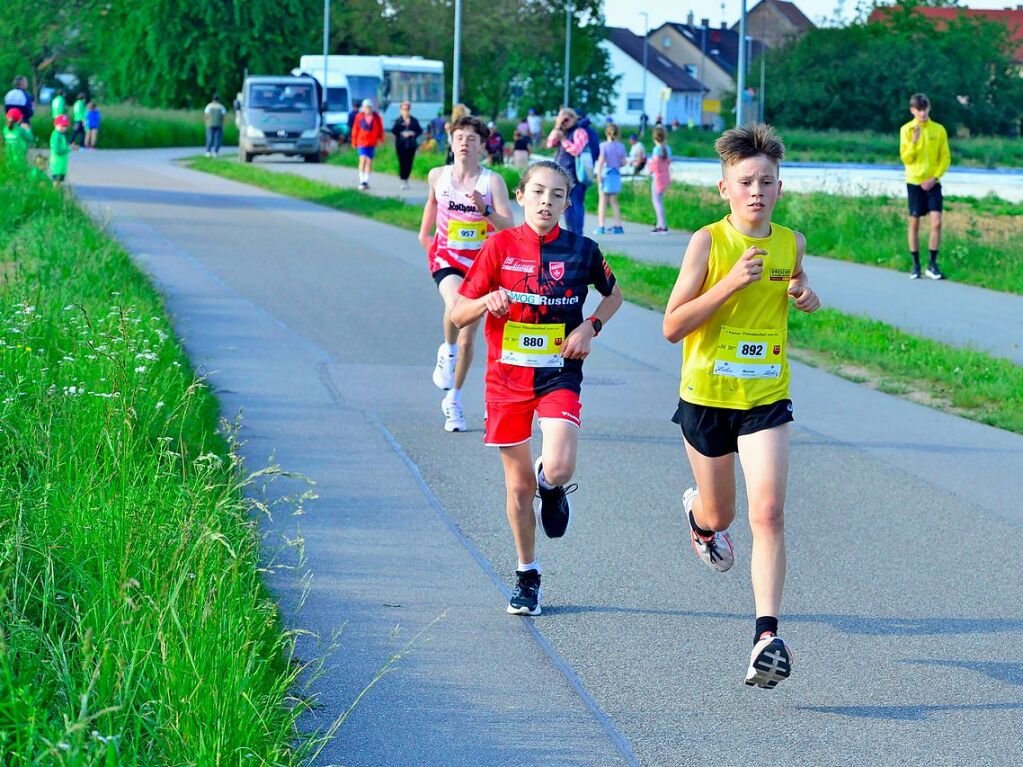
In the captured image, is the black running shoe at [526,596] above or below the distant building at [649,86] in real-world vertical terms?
below

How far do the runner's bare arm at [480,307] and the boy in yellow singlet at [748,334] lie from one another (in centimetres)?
67

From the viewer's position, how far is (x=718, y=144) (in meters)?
5.50

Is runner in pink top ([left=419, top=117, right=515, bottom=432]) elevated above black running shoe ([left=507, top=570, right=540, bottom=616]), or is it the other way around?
runner in pink top ([left=419, top=117, right=515, bottom=432])

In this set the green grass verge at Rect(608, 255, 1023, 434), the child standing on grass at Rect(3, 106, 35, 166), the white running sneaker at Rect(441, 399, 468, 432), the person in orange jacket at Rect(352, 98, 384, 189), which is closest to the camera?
the white running sneaker at Rect(441, 399, 468, 432)

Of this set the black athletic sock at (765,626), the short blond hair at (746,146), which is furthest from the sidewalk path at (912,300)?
the black athletic sock at (765,626)

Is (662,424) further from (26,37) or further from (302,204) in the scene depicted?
(26,37)

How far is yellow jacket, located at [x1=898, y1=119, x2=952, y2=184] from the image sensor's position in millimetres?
18172

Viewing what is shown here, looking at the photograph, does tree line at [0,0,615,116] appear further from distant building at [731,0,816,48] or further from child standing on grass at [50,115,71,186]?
distant building at [731,0,816,48]

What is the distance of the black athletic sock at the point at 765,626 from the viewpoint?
16.9 feet

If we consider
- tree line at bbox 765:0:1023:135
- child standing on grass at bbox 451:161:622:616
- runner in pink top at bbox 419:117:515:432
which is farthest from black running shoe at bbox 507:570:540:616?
tree line at bbox 765:0:1023:135

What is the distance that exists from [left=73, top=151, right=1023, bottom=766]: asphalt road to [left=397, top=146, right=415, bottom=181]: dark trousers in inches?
877

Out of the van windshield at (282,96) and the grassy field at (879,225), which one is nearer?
the grassy field at (879,225)

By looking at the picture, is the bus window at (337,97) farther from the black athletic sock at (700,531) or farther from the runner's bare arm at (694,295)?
the runner's bare arm at (694,295)

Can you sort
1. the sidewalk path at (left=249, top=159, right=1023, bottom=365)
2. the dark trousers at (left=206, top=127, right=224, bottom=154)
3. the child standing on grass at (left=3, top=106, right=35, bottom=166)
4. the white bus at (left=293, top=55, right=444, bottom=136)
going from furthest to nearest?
1. the white bus at (left=293, top=55, right=444, bottom=136)
2. the dark trousers at (left=206, top=127, right=224, bottom=154)
3. the child standing on grass at (left=3, top=106, right=35, bottom=166)
4. the sidewalk path at (left=249, top=159, right=1023, bottom=365)
